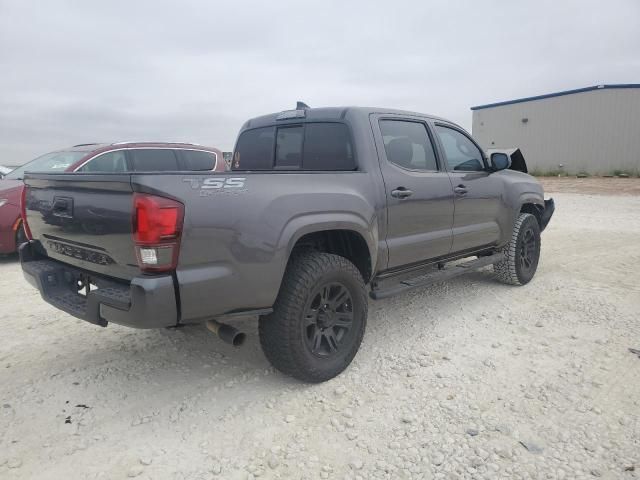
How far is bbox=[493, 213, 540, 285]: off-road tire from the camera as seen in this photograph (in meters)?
5.27

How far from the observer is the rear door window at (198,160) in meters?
7.86

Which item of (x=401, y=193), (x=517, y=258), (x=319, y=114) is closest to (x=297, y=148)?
(x=319, y=114)

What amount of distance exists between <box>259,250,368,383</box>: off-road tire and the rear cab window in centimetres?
86

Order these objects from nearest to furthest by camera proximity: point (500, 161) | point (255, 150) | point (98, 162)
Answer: point (255, 150), point (500, 161), point (98, 162)

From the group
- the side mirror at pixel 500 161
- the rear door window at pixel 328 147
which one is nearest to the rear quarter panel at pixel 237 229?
the rear door window at pixel 328 147

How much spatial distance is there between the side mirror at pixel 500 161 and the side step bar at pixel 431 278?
3.04 ft

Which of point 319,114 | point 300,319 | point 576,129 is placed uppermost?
point 576,129

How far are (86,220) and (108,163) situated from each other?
4.71 metres

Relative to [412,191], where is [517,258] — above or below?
below

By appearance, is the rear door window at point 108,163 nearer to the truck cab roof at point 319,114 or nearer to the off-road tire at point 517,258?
the truck cab roof at point 319,114

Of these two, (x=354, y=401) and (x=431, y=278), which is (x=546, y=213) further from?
(x=354, y=401)

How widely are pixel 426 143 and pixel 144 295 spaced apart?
2.87 metres

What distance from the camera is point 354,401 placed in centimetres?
299

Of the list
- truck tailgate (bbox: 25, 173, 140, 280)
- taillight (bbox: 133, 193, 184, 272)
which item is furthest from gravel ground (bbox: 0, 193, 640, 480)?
taillight (bbox: 133, 193, 184, 272)
